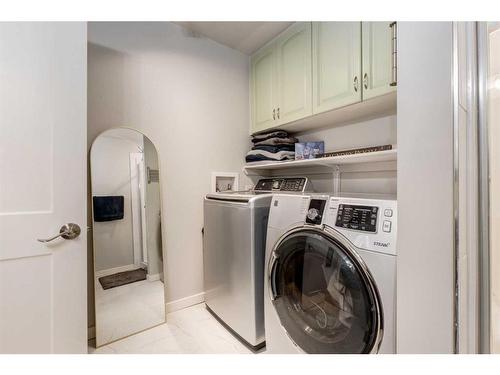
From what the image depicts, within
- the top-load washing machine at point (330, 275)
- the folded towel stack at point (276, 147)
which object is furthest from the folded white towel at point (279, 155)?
the top-load washing machine at point (330, 275)

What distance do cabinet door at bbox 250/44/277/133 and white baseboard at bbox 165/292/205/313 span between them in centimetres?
160

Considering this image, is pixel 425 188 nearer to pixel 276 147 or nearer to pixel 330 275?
pixel 330 275

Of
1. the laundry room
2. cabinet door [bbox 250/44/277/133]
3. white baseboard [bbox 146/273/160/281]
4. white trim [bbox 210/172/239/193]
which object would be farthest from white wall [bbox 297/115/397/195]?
white baseboard [bbox 146/273/160/281]

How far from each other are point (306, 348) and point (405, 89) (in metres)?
1.15

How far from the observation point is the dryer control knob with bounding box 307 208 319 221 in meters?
1.04

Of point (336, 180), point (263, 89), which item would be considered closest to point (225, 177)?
point (263, 89)

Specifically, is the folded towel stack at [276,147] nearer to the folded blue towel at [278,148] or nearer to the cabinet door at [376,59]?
the folded blue towel at [278,148]

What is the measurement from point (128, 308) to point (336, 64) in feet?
7.24

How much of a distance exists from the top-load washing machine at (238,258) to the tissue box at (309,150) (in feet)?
0.66
